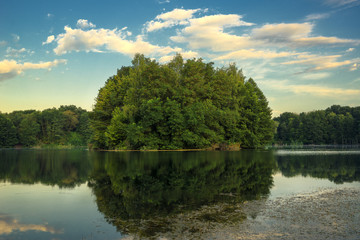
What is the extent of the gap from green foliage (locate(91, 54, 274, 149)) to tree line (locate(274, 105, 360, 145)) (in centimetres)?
8588

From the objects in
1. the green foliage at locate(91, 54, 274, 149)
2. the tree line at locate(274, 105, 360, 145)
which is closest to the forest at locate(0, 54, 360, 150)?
the green foliage at locate(91, 54, 274, 149)

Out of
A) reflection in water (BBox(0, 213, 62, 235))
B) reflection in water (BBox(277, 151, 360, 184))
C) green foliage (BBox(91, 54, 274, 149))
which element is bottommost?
reflection in water (BBox(277, 151, 360, 184))

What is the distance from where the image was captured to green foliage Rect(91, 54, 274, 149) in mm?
53500

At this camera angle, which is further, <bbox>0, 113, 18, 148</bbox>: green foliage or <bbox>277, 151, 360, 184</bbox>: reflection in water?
<bbox>0, 113, 18, 148</bbox>: green foliage

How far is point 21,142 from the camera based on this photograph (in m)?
120

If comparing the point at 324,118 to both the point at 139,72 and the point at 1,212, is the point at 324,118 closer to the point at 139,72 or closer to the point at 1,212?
the point at 139,72

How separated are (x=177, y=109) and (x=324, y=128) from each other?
374 feet

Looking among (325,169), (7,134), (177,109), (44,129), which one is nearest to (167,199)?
(325,169)

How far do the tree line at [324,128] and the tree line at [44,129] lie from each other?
102527 millimetres

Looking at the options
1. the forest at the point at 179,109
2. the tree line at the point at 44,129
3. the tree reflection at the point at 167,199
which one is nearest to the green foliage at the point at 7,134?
the tree line at the point at 44,129

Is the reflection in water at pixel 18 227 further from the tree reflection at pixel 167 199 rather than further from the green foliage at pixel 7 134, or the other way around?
the green foliage at pixel 7 134

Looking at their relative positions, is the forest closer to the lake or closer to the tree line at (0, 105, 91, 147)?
the lake

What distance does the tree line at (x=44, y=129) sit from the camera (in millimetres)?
116519

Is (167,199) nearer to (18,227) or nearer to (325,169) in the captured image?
(18,227)
